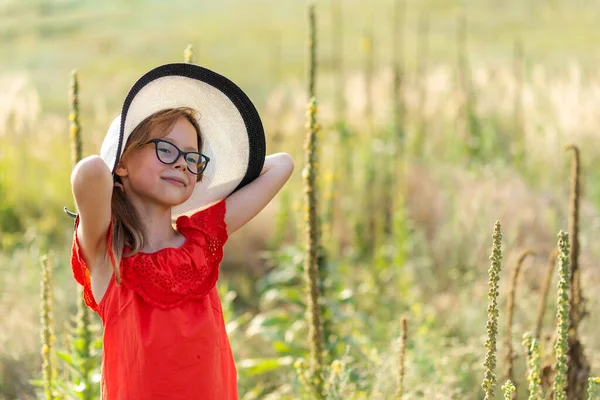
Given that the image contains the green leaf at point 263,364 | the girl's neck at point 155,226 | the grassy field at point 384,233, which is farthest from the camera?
the grassy field at point 384,233

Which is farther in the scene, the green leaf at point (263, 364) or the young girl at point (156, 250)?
the green leaf at point (263, 364)

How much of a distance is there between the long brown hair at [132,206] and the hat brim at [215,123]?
0.05 metres

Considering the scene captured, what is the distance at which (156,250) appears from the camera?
2521 mm

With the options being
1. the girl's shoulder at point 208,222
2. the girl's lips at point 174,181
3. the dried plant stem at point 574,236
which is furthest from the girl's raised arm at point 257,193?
the dried plant stem at point 574,236

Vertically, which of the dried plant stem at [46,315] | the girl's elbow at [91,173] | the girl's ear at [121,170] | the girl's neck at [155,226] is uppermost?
the girl's ear at [121,170]

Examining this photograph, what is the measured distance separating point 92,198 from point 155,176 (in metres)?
0.25

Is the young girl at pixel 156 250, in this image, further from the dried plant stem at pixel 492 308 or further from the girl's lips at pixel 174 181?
the dried plant stem at pixel 492 308

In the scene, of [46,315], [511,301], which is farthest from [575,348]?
[46,315]

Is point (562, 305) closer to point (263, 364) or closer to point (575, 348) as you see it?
point (575, 348)

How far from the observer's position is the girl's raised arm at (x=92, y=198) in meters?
2.22

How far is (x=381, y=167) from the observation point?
22.3ft

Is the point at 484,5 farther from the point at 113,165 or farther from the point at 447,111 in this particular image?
the point at 113,165

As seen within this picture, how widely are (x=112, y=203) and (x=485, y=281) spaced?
362 centimetres

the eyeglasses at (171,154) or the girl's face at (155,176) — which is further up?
the eyeglasses at (171,154)
